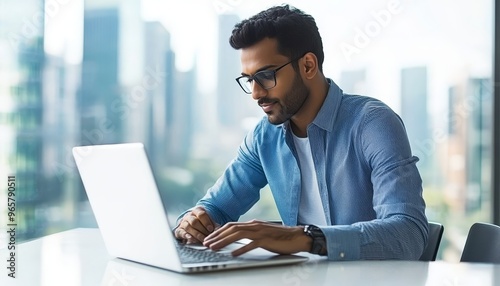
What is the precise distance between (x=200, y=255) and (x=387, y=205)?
0.47 meters

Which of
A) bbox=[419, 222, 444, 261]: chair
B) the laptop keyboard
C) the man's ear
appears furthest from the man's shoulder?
the laptop keyboard

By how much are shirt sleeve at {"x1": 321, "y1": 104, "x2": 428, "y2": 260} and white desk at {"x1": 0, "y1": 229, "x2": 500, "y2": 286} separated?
54mm

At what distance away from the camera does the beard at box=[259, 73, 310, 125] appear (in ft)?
6.74

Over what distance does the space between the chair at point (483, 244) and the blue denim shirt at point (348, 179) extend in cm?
21

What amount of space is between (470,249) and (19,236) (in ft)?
7.86

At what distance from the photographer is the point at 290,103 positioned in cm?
207

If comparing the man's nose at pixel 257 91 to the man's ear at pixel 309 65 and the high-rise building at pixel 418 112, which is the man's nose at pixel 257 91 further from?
the high-rise building at pixel 418 112

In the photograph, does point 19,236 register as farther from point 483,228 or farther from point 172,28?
point 483,228

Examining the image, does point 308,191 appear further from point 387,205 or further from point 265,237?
point 265,237

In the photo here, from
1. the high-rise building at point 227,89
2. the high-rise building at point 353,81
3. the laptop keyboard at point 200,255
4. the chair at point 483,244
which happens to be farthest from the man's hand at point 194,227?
the high-rise building at point 353,81

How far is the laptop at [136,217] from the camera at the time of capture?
135 centimetres

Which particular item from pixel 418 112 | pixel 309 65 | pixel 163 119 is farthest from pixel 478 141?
pixel 309 65

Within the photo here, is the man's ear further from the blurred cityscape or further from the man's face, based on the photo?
the blurred cityscape

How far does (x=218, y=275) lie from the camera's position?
1.35 metres
